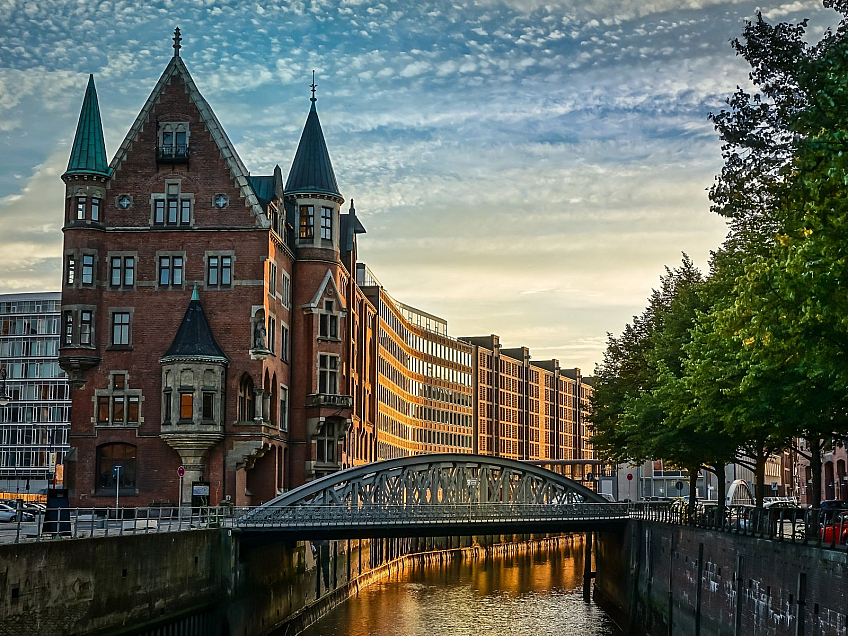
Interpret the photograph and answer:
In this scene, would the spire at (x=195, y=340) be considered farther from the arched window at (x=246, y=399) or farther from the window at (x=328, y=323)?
the window at (x=328, y=323)

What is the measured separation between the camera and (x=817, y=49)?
33.2m

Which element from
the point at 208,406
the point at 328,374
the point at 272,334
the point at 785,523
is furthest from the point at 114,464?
the point at 785,523

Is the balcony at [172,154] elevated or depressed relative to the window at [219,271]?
elevated

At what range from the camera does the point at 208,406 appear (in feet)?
203

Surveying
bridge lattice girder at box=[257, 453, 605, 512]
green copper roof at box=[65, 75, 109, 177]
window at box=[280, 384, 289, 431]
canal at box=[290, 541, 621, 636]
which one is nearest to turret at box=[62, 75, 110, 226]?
green copper roof at box=[65, 75, 109, 177]

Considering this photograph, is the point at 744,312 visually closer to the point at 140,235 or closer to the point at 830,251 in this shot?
the point at 830,251

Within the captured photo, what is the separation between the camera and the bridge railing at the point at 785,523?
1299 inches

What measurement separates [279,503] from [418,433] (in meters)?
80.5

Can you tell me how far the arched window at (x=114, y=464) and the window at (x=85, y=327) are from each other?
5254 millimetres

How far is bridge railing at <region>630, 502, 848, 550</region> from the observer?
33.0 m

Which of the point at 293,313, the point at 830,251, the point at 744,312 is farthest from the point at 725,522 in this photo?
the point at 293,313

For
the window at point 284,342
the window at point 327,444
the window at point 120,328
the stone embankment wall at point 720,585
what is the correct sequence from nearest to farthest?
the stone embankment wall at point 720,585 < the window at point 120,328 < the window at point 284,342 < the window at point 327,444

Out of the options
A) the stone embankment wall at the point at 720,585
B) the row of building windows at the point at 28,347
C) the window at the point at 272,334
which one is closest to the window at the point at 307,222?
the window at the point at 272,334

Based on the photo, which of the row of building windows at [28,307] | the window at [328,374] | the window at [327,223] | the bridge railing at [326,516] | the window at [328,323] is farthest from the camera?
the row of building windows at [28,307]
